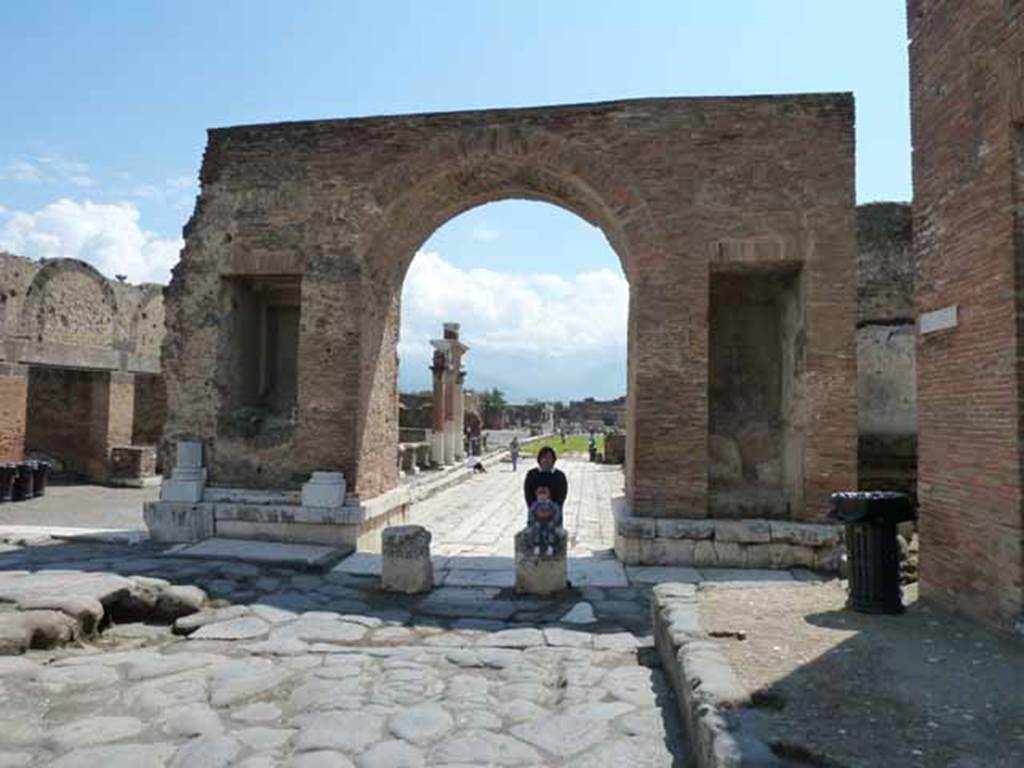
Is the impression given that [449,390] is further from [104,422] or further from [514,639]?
[514,639]

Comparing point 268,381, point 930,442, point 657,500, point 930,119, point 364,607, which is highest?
point 930,119

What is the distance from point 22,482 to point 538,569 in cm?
1190

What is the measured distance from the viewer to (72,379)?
17844 mm

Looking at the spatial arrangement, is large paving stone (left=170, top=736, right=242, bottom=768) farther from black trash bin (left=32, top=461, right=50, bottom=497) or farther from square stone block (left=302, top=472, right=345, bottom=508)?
black trash bin (left=32, top=461, right=50, bottom=497)

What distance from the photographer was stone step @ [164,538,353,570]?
25.1 ft

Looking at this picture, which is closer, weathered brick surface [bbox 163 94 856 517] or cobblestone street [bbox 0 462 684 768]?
cobblestone street [bbox 0 462 684 768]

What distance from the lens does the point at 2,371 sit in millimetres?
14625

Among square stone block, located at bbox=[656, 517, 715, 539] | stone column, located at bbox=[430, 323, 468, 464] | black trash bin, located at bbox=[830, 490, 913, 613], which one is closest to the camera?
black trash bin, located at bbox=[830, 490, 913, 613]

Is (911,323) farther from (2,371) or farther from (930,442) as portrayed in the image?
(2,371)

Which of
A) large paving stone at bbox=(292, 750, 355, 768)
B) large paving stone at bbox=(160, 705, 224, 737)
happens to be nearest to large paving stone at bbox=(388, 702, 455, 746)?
large paving stone at bbox=(292, 750, 355, 768)

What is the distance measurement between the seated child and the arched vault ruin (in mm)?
1528

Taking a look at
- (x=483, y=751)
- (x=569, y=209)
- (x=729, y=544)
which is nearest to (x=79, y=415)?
(x=569, y=209)

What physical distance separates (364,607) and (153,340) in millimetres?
18449

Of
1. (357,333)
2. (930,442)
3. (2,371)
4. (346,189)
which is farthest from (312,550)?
(2,371)
